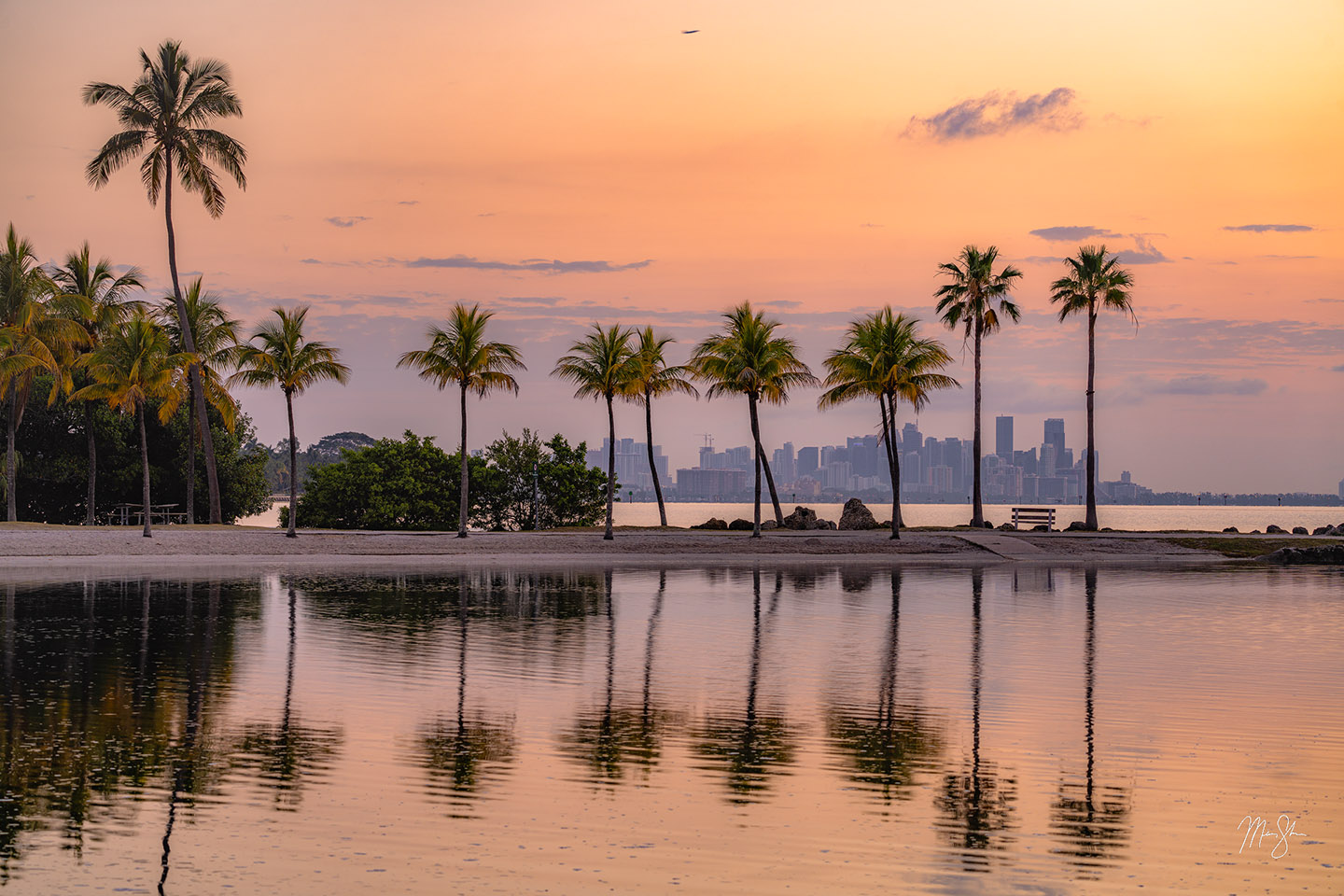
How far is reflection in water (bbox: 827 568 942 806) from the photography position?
9.45 m

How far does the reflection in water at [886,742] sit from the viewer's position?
31.0 feet

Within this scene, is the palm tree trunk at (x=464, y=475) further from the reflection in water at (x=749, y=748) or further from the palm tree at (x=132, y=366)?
the reflection in water at (x=749, y=748)

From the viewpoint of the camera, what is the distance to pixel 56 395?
55.1m

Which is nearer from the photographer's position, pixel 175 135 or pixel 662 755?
pixel 662 755

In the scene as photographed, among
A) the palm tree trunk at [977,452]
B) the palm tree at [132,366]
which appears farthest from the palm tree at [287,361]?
the palm tree trunk at [977,452]

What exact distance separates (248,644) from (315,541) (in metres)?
26.7

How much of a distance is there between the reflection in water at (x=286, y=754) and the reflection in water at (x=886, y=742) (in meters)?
4.44

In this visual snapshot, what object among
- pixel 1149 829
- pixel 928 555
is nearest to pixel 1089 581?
pixel 928 555

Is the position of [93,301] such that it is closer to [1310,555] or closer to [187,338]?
[187,338]

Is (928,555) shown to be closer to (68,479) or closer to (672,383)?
(672,383)
